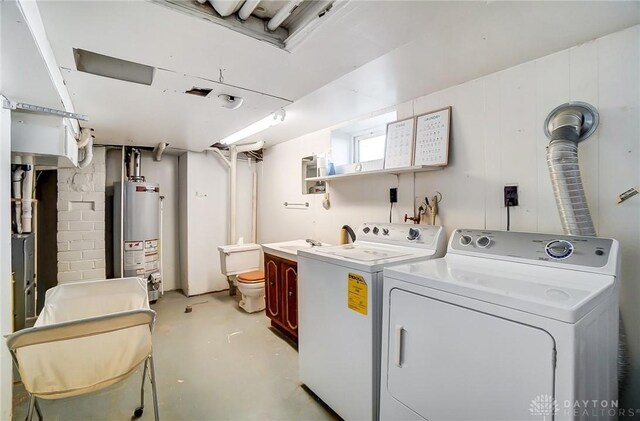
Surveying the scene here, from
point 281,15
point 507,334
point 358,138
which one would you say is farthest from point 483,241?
point 358,138

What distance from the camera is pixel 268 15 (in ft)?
4.17

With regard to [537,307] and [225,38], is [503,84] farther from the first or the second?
[225,38]

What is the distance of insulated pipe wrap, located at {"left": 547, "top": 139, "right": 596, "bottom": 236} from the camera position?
4.34 feet

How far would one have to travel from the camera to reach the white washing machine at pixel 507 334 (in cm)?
86

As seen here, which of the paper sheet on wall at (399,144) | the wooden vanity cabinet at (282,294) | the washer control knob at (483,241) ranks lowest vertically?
the wooden vanity cabinet at (282,294)

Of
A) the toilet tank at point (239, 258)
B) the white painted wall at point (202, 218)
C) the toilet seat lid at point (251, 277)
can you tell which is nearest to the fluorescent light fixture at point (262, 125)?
the white painted wall at point (202, 218)

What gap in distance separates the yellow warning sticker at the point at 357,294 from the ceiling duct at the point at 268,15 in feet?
4.05

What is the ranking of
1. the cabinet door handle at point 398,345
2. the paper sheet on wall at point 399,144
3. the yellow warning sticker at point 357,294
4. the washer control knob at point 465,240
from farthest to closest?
the paper sheet on wall at point 399,144 → the washer control knob at point 465,240 → the yellow warning sticker at point 357,294 → the cabinet door handle at point 398,345

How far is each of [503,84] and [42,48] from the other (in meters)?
2.39

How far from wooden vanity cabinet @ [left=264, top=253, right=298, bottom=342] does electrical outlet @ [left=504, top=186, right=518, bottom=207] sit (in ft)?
5.41

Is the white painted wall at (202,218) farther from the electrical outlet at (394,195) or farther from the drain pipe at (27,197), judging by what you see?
the electrical outlet at (394,195)

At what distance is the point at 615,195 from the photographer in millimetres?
1367

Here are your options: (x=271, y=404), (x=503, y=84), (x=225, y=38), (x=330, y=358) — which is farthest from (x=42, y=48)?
(x=503, y=84)

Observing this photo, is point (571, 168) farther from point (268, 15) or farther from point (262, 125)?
point (262, 125)
